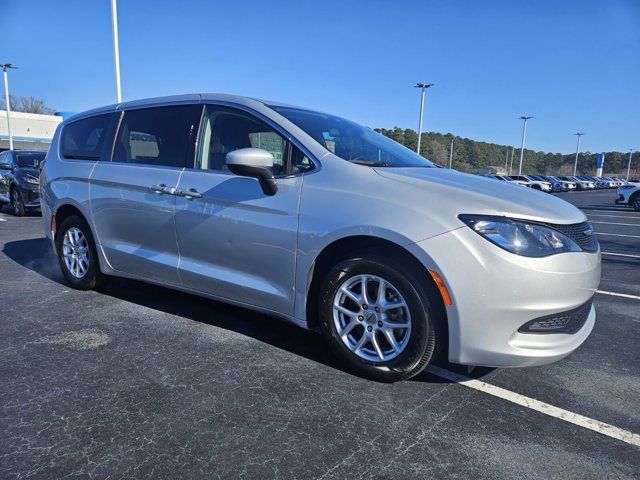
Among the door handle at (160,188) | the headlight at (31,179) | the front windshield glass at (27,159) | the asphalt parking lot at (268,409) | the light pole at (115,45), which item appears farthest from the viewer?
the light pole at (115,45)

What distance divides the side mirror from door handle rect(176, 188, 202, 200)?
524 mm

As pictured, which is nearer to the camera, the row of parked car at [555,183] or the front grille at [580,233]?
the front grille at [580,233]

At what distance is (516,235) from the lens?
2.41 meters

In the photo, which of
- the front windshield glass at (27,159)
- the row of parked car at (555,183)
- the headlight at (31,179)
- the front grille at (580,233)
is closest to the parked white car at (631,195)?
the row of parked car at (555,183)

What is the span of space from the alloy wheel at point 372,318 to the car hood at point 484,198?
23.3 inches

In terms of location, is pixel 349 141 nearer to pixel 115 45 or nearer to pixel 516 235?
pixel 516 235

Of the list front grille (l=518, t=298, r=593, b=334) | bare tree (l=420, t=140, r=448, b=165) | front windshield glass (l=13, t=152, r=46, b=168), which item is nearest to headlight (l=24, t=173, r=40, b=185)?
front windshield glass (l=13, t=152, r=46, b=168)

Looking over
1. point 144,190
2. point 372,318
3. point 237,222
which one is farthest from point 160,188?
point 372,318

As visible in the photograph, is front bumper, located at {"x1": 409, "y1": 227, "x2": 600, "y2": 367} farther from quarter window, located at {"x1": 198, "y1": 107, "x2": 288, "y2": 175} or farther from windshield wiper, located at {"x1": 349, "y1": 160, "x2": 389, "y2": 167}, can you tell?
quarter window, located at {"x1": 198, "y1": 107, "x2": 288, "y2": 175}

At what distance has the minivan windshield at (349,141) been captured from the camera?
10.4ft

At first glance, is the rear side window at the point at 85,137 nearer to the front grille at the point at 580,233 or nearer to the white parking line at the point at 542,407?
the white parking line at the point at 542,407

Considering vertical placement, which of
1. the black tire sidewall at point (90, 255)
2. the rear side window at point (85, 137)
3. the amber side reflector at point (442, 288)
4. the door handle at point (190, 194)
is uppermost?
the rear side window at point (85, 137)

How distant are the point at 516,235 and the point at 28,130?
6657 centimetres

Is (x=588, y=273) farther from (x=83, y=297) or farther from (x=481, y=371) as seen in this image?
(x=83, y=297)
